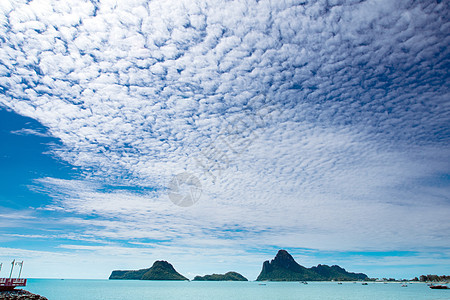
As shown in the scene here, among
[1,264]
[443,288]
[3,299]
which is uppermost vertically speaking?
[1,264]

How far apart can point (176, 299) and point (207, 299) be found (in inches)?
490

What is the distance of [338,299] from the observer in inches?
4205

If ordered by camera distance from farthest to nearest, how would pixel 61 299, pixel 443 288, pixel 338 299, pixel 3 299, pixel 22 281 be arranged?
1. pixel 443 288
2. pixel 338 299
3. pixel 61 299
4. pixel 22 281
5. pixel 3 299

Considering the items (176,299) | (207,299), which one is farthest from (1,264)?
(207,299)

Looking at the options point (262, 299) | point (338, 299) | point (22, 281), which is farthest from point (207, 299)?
point (22, 281)

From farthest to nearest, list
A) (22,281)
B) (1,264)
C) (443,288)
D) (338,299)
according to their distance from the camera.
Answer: (443,288) → (338,299) → (1,264) → (22,281)

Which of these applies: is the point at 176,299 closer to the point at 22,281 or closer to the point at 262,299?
the point at 262,299

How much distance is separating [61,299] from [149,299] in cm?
3216

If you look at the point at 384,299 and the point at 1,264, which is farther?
the point at 384,299

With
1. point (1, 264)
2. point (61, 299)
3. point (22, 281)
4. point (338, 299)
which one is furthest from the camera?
point (338, 299)

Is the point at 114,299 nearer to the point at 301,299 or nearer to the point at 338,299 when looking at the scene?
the point at 301,299

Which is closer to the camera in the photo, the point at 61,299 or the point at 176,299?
the point at 61,299

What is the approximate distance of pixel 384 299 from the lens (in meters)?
109

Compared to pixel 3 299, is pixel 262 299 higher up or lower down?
lower down
